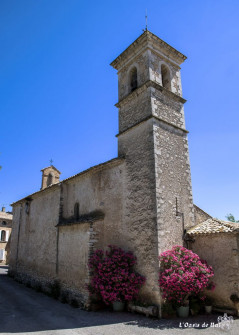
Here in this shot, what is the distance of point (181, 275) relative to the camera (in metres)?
8.30

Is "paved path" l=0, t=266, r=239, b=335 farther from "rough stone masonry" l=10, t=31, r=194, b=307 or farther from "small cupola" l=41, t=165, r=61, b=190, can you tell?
"small cupola" l=41, t=165, r=61, b=190

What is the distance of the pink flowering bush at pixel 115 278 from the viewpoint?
8938mm

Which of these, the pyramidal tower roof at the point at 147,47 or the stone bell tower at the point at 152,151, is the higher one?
the pyramidal tower roof at the point at 147,47

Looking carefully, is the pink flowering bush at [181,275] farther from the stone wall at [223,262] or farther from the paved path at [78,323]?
the paved path at [78,323]

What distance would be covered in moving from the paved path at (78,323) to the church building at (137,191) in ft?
A: 2.75

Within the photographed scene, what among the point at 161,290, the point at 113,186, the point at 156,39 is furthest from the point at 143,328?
the point at 156,39

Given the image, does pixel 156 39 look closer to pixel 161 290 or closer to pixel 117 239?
pixel 117 239

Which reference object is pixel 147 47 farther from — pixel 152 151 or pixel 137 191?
pixel 137 191

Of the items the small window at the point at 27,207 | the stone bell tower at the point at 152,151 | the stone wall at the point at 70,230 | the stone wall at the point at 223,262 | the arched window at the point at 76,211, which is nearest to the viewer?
the stone wall at the point at 223,262

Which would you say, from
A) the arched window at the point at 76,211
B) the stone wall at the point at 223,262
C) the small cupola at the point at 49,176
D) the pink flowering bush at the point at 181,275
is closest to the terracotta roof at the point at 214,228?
the stone wall at the point at 223,262

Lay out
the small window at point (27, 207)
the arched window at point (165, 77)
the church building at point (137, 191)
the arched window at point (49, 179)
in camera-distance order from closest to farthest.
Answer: the church building at point (137, 191)
the arched window at point (165, 77)
the small window at point (27, 207)
the arched window at point (49, 179)

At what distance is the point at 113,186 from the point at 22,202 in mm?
11249

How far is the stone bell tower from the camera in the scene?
9.31 m

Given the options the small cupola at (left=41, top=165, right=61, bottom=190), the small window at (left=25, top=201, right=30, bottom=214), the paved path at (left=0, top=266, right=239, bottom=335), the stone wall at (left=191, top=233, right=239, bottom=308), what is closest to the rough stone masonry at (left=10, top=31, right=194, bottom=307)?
the paved path at (left=0, top=266, right=239, bottom=335)
